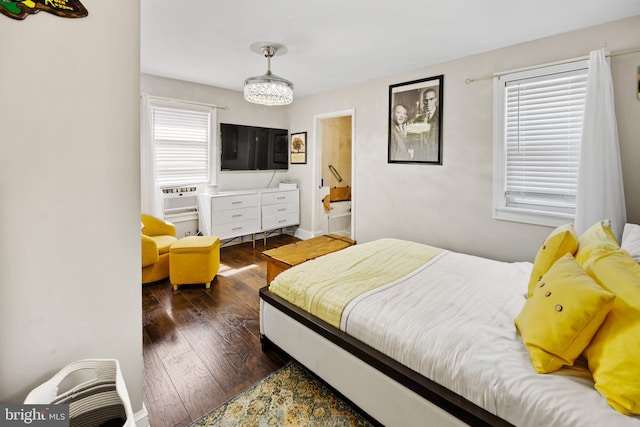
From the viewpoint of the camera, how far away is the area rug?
1.58 meters

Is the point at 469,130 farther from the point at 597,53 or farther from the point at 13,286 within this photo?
the point at 13,286

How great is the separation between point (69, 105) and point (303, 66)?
278 centimetres

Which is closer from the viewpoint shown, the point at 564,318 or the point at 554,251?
the point at 564,318

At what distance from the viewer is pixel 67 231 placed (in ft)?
3.98

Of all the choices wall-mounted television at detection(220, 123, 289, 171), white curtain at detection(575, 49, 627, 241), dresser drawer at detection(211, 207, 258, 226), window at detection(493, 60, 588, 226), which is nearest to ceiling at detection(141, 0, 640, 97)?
window at detection(493, 60, 588, 226)

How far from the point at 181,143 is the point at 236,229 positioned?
4.83 feet

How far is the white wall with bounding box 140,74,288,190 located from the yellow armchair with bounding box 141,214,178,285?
1.21m

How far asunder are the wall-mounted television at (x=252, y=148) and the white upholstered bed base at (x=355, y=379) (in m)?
3.26

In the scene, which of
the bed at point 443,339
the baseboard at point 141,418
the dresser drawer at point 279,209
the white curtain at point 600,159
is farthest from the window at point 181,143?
the white curtain at point 600,159

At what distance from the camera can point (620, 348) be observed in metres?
0.99

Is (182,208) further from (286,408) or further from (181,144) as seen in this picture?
(286,408)

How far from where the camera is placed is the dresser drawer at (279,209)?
195 inches

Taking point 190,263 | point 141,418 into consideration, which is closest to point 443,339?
point 141,418

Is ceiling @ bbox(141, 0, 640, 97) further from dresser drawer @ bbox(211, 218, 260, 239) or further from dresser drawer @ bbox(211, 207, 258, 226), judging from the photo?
dresser drawer @ bbox(211, 218, 260, 239)
